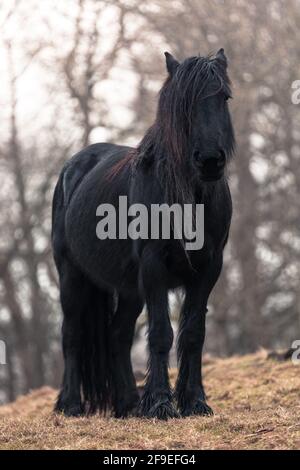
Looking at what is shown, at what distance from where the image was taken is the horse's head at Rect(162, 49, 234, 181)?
6.79 meters

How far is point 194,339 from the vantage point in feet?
24.6

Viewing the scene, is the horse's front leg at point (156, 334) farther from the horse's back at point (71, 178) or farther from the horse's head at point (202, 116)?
the horse's back at point (71, 178)

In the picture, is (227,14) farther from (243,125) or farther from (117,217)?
(117,217)

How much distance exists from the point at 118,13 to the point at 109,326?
1451 centimetres

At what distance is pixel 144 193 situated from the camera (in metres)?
7.47

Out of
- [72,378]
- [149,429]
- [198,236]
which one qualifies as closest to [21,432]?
[149,429]

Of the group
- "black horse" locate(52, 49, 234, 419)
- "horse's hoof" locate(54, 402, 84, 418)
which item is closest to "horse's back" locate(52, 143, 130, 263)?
"black horse" locate(52, 49, 234, 419)

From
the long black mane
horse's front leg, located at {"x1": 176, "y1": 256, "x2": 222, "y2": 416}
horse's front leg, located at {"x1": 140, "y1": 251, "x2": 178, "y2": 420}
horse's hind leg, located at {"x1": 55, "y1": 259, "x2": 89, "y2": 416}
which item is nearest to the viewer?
the long black mane

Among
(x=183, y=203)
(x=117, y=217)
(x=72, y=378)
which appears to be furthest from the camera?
(x=72, y=378)

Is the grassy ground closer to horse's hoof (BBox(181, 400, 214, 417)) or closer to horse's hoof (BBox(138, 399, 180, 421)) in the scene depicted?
horse's hoof (BBox(138, 399, 180, 421))

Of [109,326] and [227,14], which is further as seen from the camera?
[227,14]

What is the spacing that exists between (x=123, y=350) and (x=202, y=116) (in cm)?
274
